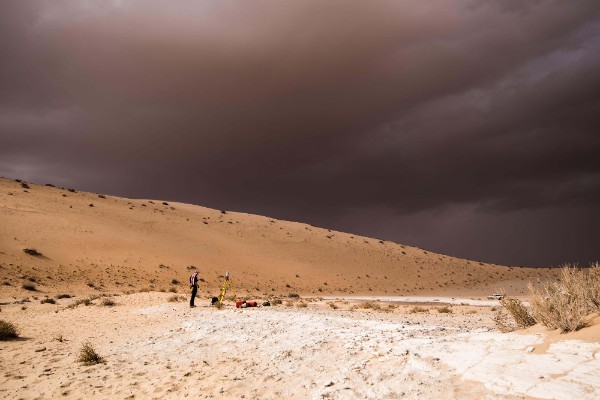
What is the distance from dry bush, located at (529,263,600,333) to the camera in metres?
6.36

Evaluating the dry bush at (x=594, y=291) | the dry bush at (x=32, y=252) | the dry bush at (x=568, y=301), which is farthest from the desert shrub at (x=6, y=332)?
the dry bush at (x=32, y=252)

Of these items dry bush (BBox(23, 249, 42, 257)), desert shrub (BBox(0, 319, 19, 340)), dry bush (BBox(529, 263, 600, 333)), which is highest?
dry bush (BBox(529, 263, 600, 333))

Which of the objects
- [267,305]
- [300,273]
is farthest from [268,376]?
[300,273]

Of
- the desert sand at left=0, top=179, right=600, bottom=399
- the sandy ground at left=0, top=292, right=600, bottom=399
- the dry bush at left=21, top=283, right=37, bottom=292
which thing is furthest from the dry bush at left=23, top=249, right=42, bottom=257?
the sandy ground at left=0, top=292, right=600, bottom=399

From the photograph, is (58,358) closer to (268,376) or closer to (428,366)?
(268,376)

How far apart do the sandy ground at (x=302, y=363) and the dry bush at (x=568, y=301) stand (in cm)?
27

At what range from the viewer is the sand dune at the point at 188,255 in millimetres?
36656

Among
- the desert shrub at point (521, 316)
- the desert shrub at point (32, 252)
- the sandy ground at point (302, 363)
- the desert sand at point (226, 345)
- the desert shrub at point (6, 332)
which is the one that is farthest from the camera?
the desert shrub at point (32, 252)

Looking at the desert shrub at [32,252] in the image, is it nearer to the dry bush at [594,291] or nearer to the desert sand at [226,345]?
the desert sand at [226,345]

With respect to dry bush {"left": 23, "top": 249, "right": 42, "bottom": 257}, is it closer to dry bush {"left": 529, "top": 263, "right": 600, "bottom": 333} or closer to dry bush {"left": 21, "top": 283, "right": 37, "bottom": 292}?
dry bush {"left": 21, "top": 283, "right": 37, "bottom": 292}

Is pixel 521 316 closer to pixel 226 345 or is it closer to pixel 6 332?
pixel 226 345

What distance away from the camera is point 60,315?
758 inches

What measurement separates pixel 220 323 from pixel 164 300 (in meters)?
11.7

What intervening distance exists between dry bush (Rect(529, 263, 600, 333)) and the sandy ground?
0.27 metres
